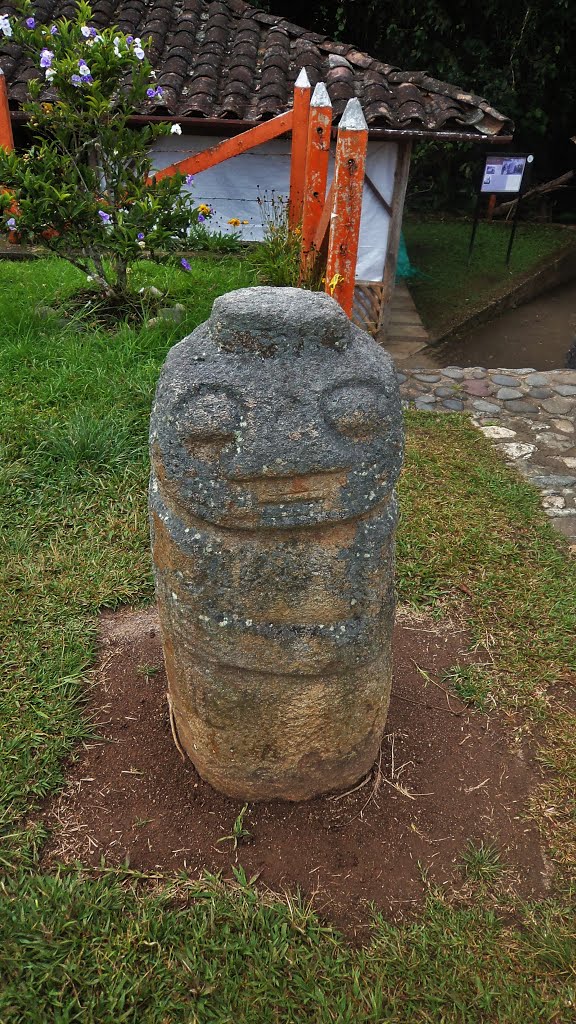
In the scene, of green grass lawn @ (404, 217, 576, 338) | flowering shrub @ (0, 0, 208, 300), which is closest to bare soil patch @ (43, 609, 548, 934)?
flowering shrub @ (0, 0, 208, 300)

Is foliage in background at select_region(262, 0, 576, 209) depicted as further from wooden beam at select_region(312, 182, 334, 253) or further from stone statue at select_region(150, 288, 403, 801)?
stone statue at select_region(150, 288, 403, 801)

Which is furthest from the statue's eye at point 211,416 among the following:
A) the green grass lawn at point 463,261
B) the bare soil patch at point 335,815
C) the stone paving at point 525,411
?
the green grass lawn at point 463,261

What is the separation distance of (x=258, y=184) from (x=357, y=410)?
5.78m

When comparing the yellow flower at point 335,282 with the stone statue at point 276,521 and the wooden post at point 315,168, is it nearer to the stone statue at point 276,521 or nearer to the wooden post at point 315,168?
the wooden post at point 315,168

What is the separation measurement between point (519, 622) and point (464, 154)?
1070 centimetres

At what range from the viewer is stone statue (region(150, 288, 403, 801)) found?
1732 mm

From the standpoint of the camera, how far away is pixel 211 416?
1720 mm

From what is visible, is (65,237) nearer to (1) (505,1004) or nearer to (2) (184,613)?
(2) (184,613)

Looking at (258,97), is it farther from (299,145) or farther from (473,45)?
(473,45)

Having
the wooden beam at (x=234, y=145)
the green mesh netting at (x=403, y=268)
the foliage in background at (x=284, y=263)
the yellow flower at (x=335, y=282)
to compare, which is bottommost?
the green mesh netting at (x=403, y=268)

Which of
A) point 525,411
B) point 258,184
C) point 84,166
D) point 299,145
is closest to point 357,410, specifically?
point 525,411

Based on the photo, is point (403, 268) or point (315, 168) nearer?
point (315, 168)

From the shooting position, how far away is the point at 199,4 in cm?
730

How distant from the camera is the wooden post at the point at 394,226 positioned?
6.59 m
